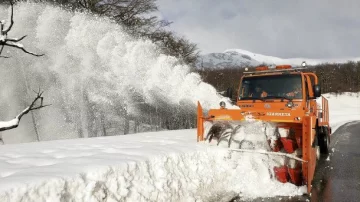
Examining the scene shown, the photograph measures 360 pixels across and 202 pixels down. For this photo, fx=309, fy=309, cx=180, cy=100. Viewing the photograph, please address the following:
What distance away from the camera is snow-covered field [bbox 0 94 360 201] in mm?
3475

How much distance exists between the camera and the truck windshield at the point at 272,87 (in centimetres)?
734

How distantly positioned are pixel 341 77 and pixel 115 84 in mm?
84975

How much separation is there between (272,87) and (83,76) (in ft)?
27.3

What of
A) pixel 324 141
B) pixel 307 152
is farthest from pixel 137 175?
pixel 324 141

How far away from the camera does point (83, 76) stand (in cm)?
1295

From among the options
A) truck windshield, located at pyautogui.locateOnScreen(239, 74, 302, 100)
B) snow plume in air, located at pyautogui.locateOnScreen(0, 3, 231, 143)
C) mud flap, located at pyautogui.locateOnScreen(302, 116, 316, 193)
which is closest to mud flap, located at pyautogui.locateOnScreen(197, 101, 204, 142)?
truck windshield, located at pyautogui.locateOnScreen(239, 74, 302, 100)

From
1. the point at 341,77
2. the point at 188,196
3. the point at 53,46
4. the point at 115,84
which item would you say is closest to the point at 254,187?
the point at 188,196

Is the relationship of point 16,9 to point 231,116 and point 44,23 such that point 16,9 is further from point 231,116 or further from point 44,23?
point 231,116

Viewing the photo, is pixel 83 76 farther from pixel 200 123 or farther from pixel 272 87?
pixel 272 87

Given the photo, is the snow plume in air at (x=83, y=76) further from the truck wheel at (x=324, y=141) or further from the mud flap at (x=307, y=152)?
the mud flap at (x=307, y=152)

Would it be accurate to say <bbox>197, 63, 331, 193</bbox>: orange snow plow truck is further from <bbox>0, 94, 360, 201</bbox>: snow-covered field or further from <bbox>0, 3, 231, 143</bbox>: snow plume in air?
<bbox>0, 3, 231, 143</bbox>: snow plume in air

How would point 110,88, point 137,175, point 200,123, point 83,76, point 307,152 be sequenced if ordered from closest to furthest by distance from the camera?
point 137,175 < point 307,152 < point 200,123 < point 83,76 < point 110,88

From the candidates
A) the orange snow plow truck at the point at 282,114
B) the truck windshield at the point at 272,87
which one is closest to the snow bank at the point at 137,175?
the orange snow plow truck at the point at 282,114

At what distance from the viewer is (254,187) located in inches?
219
